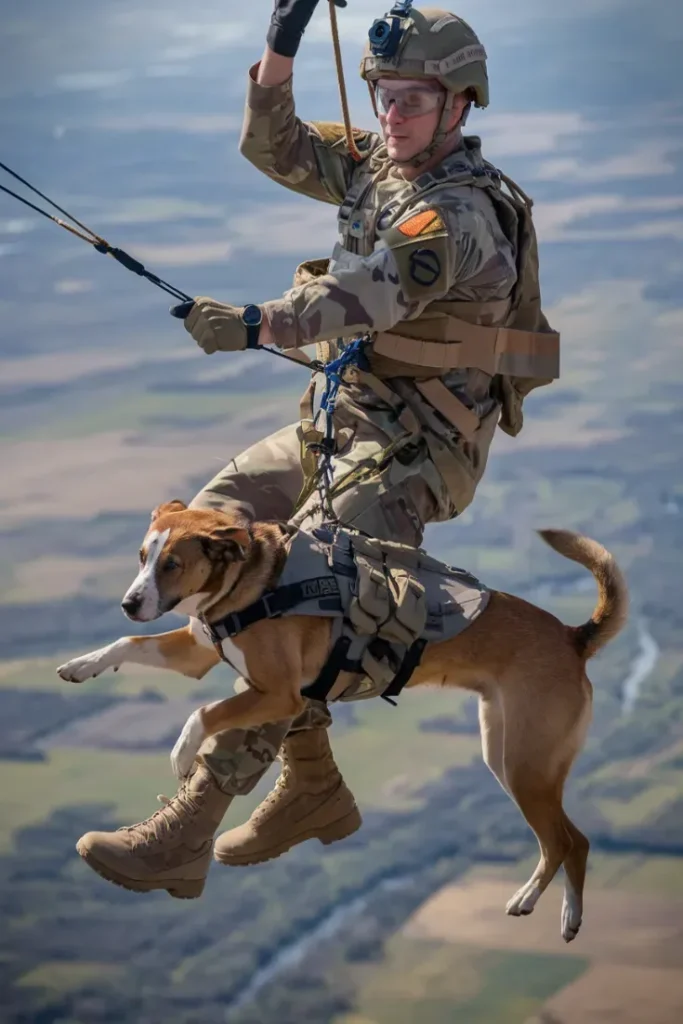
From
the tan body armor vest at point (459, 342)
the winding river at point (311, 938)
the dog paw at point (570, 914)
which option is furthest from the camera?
the winding river at point (311, 938)

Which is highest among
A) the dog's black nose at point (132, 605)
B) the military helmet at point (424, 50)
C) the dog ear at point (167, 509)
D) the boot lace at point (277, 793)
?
the military helmet at point (424, 50)

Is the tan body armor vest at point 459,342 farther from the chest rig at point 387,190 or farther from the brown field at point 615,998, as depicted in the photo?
the brown field at point 615,998

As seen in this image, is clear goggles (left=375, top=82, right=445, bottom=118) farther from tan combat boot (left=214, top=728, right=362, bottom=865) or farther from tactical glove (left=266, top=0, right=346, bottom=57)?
tan combat boot (left=214, top=728, right=362, bottom=865)

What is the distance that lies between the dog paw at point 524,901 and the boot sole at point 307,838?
880mm

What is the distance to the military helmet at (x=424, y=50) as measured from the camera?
6781 millimetres

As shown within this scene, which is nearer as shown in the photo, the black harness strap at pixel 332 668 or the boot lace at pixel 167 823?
the black harness strap at pixel 332 668

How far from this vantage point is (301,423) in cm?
711

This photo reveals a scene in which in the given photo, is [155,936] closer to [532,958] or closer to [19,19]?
Result: [532,958]

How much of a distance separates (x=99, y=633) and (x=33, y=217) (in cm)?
883

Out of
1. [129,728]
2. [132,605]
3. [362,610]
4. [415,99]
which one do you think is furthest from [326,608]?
[129,728]

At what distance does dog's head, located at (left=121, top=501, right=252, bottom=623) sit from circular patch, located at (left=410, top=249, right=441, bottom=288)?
98cm

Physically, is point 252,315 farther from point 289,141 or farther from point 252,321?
point 289,141

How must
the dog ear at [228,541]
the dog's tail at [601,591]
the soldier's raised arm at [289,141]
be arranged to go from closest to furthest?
1. the dog ear at [228,541]
2. the dog's tail at [601,591]
3. the soldier's raised arm at [289,141]

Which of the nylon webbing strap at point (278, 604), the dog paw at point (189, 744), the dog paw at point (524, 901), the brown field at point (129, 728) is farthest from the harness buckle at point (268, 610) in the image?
the brown field at point (129, 728)
